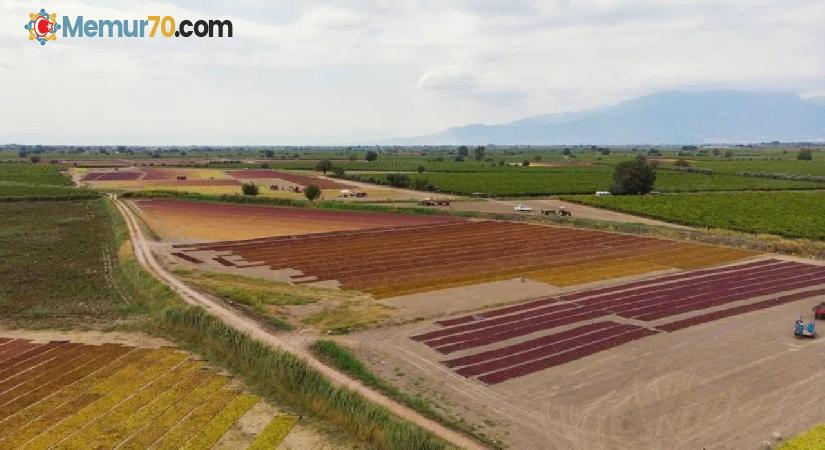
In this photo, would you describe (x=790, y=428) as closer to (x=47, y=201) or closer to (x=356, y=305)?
(x=356, y=305)

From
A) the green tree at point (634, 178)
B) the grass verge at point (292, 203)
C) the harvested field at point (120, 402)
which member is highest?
the green tree at point (634, 178)

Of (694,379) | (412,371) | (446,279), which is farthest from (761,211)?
(412,371)

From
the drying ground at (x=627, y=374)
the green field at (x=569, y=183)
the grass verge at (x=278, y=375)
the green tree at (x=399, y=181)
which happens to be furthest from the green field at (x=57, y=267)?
the green field at (x=569, y=183)

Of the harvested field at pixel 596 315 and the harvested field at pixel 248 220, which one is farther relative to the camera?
the harvested field at pixel 248 220

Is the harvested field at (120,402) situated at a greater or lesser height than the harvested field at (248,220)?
lesser

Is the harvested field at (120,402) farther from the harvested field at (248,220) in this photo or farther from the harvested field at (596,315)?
the harvested field at (248,220)

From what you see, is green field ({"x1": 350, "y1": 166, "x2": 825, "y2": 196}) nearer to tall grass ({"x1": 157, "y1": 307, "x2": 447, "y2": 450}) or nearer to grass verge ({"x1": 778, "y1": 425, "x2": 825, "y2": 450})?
tall grass ({"x1": 157, "y1": 307, "x2": 447, "y2": 450})

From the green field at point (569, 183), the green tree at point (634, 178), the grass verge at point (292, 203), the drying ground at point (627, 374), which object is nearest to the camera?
the drying ground at point (627, 374)

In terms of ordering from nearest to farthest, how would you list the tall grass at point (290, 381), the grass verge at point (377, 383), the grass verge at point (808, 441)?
the grass verge at point (808, 441)
the tall grass at point (290, 381)
the grass verge at point (377, 383)
